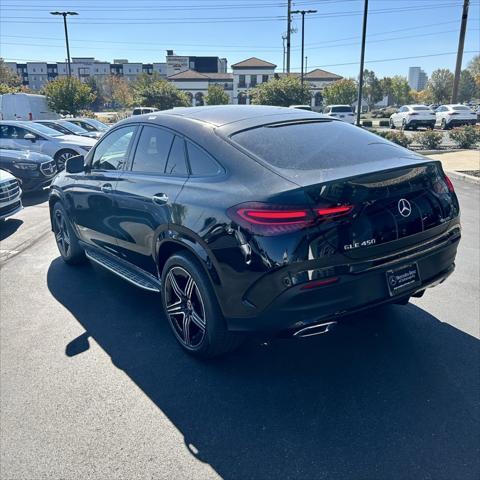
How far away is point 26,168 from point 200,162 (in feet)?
27.8

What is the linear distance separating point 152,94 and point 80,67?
101 metres

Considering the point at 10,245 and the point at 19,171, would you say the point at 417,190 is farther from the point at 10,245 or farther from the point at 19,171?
the point at 19,171

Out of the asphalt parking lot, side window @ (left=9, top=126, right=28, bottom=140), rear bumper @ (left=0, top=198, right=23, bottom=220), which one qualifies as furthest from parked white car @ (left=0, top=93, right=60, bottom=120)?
the asphalt parking lot

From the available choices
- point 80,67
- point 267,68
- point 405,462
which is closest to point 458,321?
point 405,462

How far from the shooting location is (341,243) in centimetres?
267

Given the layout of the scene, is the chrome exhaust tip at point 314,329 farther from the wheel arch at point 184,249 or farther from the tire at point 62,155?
the tire at point 62,155

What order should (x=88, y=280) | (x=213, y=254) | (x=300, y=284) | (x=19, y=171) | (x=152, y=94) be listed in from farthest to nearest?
1. (x=152, y=94)
2. (x=19, y=171)
3. (x=88, y=280)
4. (x=213, y=254)
5. (x=300, y=284)

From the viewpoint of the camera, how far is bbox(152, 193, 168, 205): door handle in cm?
346

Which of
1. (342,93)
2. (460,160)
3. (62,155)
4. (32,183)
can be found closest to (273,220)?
(32,183)

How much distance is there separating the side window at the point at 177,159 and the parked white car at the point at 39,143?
33.2 ft

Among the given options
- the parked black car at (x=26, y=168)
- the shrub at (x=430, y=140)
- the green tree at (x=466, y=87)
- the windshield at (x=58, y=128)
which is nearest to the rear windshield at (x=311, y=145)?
the parked black car at (x=26, y=168)

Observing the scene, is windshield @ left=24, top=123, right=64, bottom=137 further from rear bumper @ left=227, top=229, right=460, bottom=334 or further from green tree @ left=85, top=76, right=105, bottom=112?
green tree @ left=85, top=76, right=105, bottom=112

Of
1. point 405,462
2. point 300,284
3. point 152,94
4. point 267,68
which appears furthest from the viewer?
point 267,68

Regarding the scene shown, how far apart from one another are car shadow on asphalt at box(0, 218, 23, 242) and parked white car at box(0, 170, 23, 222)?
232 millimetres
